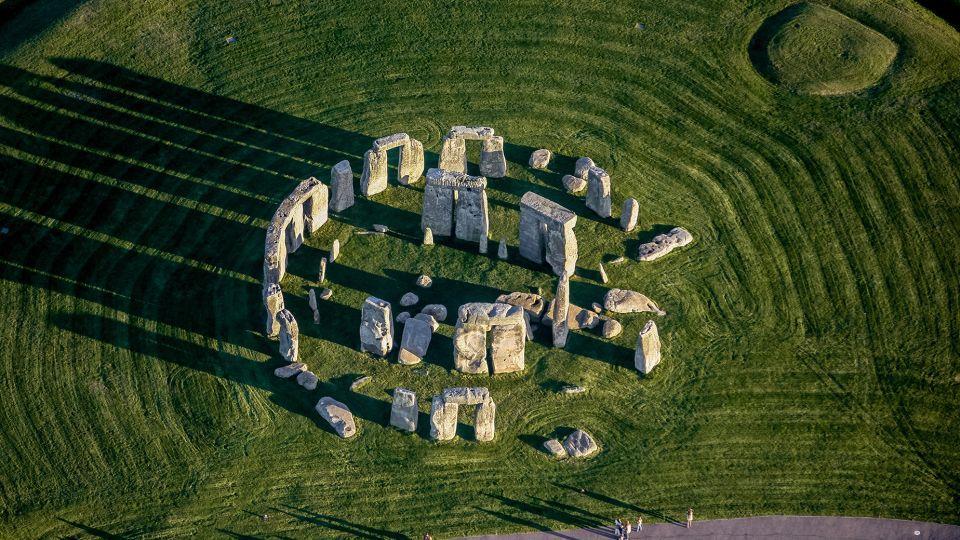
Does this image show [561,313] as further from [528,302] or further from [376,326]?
[376,326]

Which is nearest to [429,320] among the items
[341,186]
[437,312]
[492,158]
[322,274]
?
[437,312]

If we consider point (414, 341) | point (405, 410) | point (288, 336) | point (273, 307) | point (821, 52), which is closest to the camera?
point (405, 410)

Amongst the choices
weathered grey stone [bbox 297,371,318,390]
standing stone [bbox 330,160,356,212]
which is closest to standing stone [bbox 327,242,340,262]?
standing stone [bbox 330,160,356,212]

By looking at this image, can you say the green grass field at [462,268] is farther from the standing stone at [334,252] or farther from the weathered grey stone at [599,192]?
the weathered grey stone at [599,192]

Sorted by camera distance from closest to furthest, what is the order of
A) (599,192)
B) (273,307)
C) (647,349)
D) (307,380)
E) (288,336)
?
(647,349) → (307,380) → (288,336) → (273,307) → (599,192)

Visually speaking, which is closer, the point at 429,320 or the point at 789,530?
the point at 789,530

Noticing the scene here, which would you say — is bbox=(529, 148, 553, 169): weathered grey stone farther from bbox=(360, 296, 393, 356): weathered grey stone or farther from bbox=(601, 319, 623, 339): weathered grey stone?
bbox=(360, 296, 393, 356): weathered grey stone

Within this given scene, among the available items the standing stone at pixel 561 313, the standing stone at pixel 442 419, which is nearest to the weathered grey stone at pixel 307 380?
the standing stone at pixel 442 419

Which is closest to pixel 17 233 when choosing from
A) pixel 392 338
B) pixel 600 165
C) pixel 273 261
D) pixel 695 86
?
pixel 273 261
